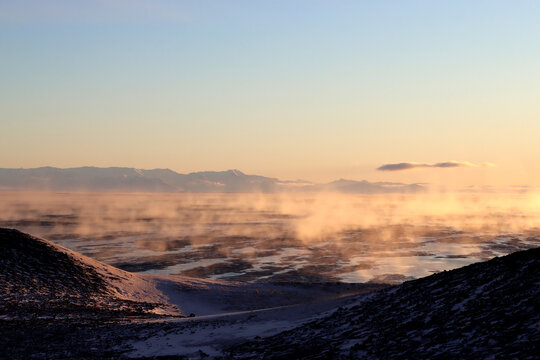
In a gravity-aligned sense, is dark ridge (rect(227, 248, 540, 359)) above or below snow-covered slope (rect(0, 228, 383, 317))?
above

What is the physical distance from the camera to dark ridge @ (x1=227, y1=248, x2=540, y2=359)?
11266 mm

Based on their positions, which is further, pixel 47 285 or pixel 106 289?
pixel 106 289

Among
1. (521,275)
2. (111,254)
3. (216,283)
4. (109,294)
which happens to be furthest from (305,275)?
(521,275)

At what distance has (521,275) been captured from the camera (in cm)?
1534

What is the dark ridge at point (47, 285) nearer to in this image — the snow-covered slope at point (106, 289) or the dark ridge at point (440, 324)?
the snow-covered slope at point (106, 289)

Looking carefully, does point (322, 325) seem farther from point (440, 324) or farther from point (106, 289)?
point (106, 289)

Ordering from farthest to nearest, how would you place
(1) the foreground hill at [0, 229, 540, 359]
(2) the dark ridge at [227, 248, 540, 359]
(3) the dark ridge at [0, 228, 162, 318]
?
(3) the dark ridge at [0, 228, 162, 318] → (1) the foreground hill at [0, 229, 540, 359] → (2) the dark ridge at [227, 248, 540, 359]

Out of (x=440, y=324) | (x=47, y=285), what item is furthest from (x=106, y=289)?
(x=440, y=324)

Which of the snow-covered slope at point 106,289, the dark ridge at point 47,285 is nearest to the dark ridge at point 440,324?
the dark ridge at point 47,285

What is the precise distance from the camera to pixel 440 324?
1333cm

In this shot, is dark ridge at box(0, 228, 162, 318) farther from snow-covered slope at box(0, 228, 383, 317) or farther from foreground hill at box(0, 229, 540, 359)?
foreground hill at box(0, 229, 540, 359)

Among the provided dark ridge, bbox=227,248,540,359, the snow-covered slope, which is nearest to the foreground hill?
dark ridge, bbox=227,248,540,359

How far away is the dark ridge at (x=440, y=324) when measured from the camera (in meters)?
11.3

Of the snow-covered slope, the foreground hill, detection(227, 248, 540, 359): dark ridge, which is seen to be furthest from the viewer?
the snow-covered slope
